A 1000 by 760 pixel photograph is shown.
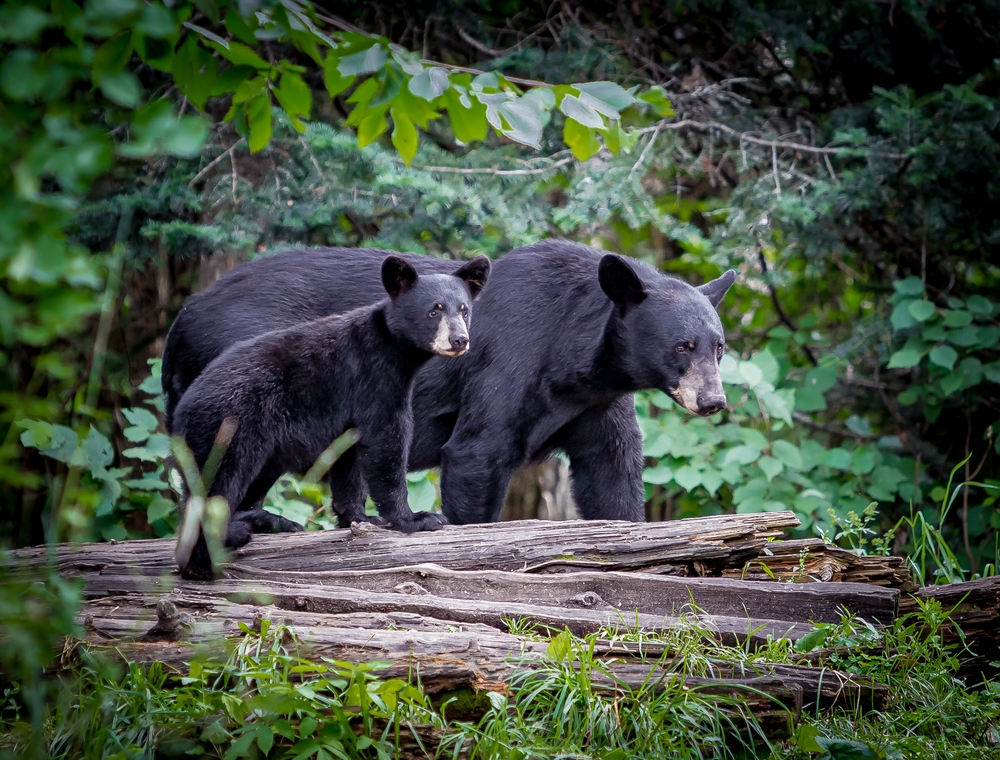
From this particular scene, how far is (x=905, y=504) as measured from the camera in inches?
280

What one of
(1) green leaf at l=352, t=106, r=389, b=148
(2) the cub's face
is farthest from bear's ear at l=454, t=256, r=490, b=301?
(1) green leaf at l=352, t=106, r=389, b=148

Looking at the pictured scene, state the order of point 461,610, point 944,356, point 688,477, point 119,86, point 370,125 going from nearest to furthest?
point 119,86 → point 370,125 → point 461,610 → point 688,477 → point 944,356

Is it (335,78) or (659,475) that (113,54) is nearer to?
(335,78)

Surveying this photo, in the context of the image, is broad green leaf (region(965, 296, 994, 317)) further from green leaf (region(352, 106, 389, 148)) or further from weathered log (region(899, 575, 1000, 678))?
green leaf (region(352, 106, 389, 148))

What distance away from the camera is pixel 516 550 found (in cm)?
398

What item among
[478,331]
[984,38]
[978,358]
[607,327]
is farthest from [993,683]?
[984,38]

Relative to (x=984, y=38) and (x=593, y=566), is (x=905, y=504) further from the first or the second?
(x=593, y=566)

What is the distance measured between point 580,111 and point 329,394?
182 centimetres

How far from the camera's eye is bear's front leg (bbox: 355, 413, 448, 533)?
4.23 m

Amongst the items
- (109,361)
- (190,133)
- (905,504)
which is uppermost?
(190,133)

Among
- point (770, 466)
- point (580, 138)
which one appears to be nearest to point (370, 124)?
point (580, 138)

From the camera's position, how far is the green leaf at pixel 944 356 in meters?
6.31

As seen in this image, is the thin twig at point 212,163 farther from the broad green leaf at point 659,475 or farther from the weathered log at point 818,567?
the weathered log at point 818,567

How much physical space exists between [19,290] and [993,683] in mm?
3525
